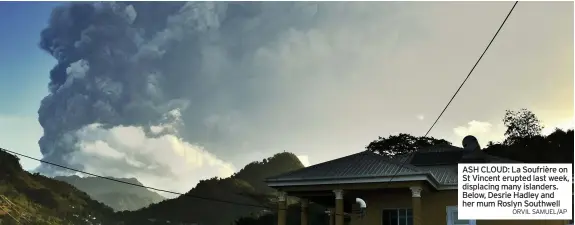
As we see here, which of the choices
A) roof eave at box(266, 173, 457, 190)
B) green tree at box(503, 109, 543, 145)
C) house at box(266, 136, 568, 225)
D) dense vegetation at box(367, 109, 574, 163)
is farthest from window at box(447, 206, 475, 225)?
green tree at box(503, 109, 543, 145)

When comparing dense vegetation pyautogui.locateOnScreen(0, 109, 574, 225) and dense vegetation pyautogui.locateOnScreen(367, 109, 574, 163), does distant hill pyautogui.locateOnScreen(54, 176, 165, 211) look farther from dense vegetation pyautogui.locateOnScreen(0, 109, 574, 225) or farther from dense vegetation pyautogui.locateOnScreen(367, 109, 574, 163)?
dense vegetation pyautogui.locateOnScreen(367, 109, 574, 163)

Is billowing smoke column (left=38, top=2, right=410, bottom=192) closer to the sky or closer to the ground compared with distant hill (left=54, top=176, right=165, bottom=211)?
closer to the sky

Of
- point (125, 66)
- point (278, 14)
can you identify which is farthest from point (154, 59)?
point (278, 14)

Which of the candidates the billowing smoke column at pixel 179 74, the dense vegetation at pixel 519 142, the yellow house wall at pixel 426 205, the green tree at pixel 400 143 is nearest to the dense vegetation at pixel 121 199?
the billowing smoke column at pixel 179 74

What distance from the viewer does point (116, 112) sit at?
5144 cm

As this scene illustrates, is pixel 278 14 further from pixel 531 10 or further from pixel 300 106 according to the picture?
pixel 531 10

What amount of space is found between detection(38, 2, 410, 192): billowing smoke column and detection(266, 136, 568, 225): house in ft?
36.9

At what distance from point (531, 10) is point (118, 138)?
42860 mm

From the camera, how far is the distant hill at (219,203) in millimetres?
53094

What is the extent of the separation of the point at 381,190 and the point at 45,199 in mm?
51337

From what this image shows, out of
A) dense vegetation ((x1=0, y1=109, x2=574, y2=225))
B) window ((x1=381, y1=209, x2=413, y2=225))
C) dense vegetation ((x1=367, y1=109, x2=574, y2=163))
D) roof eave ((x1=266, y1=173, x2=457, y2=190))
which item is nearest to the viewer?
roof eave ((x1=266, y1=173, x2=457, y2=190))

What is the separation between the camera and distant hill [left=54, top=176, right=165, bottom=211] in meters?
63.4

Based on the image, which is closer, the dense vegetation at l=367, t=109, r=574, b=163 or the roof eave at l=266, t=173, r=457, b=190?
the roof eave at l=266, t=173, r=457, b=190
